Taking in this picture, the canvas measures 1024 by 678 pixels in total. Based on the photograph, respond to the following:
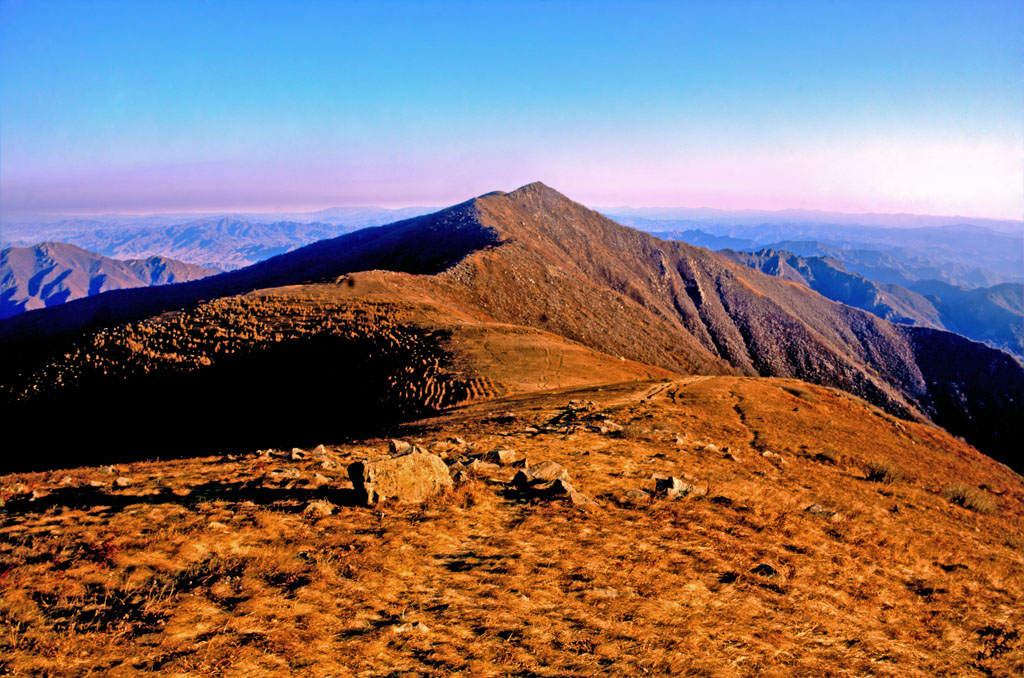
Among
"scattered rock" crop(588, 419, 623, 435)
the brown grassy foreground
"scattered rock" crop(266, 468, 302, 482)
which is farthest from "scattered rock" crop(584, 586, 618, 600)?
"scattered rock" crop(588, 419, 623, 435)

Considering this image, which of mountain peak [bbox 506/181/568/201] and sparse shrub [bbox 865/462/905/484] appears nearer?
sparse shrub [bbox 865/462/905/484]

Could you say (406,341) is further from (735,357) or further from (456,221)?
(735,357)

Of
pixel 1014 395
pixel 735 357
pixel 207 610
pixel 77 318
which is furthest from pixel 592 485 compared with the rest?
pixel 1014 395

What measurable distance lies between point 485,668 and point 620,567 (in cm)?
426

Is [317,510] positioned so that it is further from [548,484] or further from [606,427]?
[606,427]

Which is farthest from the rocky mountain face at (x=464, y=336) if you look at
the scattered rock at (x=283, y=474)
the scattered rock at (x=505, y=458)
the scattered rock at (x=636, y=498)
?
the scattered rock at (x=636, y=498)

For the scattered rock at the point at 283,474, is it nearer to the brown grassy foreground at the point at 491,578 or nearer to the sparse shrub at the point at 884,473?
the brown grassy foreground at the point at 491,578

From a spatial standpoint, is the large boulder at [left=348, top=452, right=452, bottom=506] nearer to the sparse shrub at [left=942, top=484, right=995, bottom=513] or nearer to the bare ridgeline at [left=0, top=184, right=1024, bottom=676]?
the bare ridgeline at [left=0, top=184, right=1024, bottom=676]

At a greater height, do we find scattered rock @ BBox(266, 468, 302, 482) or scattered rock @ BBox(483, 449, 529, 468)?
scattered rock @ BBox(266, 468, 302, 482)

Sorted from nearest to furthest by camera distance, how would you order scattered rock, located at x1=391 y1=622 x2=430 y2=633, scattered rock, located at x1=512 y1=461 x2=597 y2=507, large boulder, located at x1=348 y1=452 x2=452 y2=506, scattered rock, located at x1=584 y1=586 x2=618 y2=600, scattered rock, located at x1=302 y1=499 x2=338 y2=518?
scattered rock, located at x1=391 y1=622 x2=430 y2=633 → scattered rock, located at x1=584 y1=586 x2=618 y2=600 → scattered rock, located at x1=302 y1=499 x2=338 y2=518 → large boulder, located at x1=348 y1=452 x2=452 y2=506 → scattered rock, located at x1=512 y1=461 x2=597 y2=507

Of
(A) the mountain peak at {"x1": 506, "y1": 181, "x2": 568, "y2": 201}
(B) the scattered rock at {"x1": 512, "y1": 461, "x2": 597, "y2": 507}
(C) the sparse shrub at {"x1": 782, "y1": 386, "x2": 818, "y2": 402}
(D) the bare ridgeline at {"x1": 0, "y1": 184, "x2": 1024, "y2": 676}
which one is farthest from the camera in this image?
(A) the mountain peak at {"x1": 506, "y1": 181, "x2": 568, "y2": 201}

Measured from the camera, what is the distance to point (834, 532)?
12781 mm

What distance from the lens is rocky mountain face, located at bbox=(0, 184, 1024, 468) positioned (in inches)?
1533

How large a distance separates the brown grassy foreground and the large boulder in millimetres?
465
